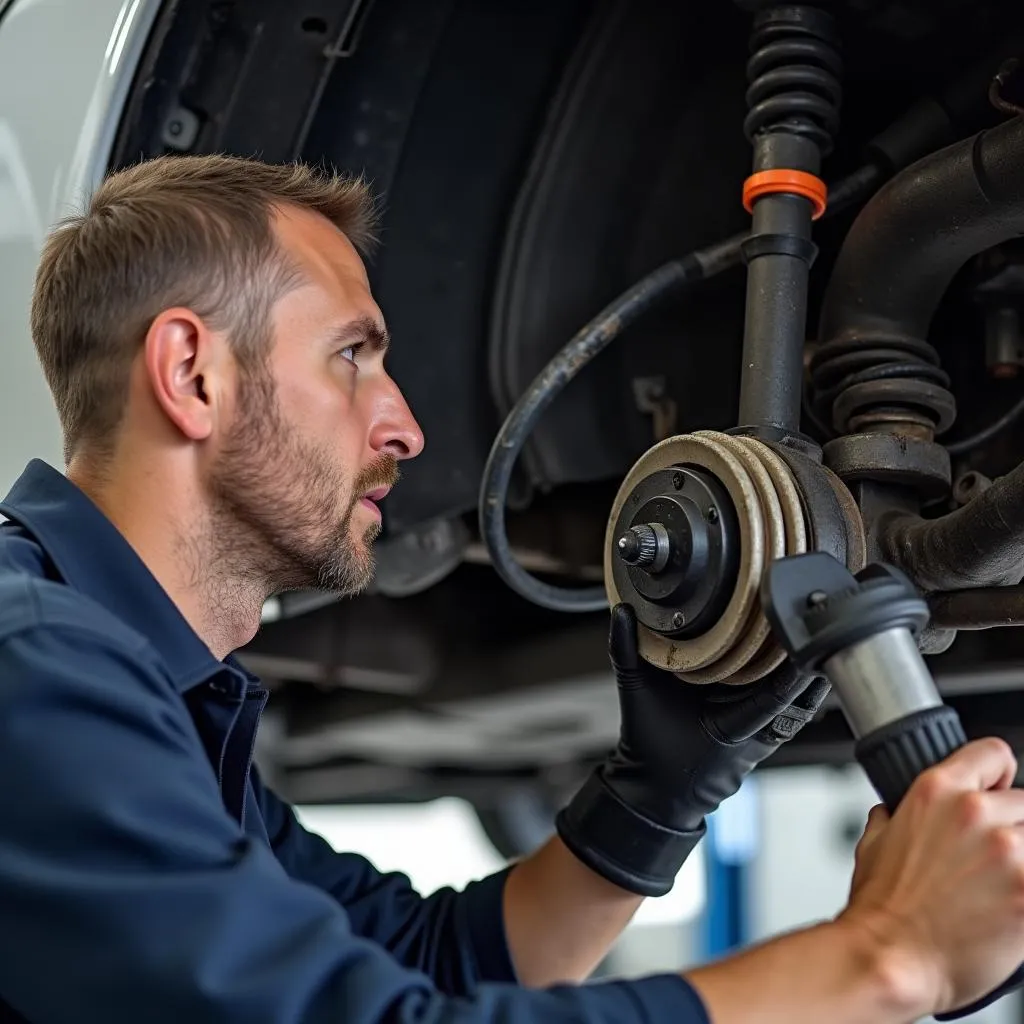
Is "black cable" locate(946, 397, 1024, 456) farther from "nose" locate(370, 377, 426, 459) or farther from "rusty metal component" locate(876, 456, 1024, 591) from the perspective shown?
"nose" locate(370, 377, 426, 459)

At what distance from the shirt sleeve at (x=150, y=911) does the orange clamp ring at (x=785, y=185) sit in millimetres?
522

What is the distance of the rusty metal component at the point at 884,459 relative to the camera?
0.86m

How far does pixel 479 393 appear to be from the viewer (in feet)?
4.10

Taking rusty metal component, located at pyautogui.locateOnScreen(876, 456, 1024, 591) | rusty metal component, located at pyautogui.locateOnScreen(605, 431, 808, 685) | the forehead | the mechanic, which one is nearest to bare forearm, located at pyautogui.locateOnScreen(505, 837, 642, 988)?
the mechanic

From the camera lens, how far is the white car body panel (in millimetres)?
919

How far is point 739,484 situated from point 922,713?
212mm

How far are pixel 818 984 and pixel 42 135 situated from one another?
0.77 meters

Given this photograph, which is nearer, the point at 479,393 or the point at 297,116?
the point at 297,116

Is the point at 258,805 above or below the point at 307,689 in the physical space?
below

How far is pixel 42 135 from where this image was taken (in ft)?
3.10

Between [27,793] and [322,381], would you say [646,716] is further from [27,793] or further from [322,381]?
[27,793]

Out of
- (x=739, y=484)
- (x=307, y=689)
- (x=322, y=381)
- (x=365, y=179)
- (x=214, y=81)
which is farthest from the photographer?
(x=307, y=689)

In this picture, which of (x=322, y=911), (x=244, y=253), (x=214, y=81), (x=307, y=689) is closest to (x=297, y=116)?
(x=214, y=81)

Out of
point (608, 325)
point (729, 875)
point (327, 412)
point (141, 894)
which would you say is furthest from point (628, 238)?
point (729, 875)
